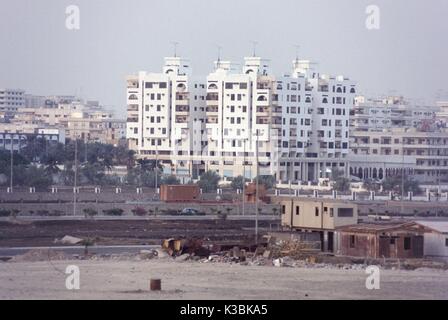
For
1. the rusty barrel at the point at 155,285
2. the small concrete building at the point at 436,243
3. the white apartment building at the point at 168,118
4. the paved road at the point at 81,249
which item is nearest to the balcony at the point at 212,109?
the white apartment building at the point at 168,118

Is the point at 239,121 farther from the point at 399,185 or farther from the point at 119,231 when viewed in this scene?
the point at 119,231

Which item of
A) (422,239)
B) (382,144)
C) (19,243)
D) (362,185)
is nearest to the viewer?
(422,239)

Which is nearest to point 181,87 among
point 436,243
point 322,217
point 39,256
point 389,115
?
point 389,115

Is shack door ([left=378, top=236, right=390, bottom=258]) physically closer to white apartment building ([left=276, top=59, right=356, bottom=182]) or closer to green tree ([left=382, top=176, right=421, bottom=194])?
green tree ([left=382, top=176, right=421, bottom=194])

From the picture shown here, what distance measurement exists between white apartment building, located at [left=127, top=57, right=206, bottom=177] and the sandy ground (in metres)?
37.1

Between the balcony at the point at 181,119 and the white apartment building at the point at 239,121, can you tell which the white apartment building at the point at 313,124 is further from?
the balcony at the point at 181,119

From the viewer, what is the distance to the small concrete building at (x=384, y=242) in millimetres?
26328

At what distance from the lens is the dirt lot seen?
29984 millimetres

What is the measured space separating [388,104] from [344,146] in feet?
79.5

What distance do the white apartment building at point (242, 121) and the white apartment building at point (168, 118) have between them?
0.04 meters

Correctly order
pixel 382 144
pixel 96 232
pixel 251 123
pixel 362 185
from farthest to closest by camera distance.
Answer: pixel 382 144 < pixel 251 123 < pixel 362 185 < pixel 96 232

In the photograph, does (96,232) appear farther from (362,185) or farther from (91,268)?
(362,185)

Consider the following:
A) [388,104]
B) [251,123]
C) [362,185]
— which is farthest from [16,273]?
[388,104]

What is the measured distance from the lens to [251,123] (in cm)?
6175
